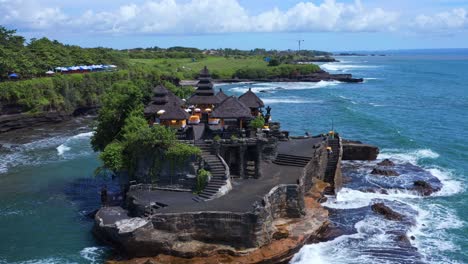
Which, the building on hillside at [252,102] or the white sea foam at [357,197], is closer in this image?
the white sea foam at [357,197]

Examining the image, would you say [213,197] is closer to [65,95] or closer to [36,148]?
[36,148]

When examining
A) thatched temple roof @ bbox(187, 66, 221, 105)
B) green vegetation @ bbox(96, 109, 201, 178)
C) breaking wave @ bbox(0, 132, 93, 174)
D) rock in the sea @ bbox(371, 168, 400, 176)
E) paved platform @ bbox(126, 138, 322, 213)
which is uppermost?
thatched temple roof @ bbox(187, 66, 221, 105)

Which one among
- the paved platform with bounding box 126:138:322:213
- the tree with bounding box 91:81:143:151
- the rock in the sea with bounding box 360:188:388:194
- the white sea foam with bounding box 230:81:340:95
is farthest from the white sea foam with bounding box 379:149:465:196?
the white sea foam with bounding box 230:81:340:95

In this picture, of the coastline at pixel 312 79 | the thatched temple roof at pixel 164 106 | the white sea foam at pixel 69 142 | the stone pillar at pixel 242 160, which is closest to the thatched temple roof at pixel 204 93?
the thatched temple roof at pixel 164 106

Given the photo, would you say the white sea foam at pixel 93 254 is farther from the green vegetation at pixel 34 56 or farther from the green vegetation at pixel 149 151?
the green vegetation at pixel 34 56

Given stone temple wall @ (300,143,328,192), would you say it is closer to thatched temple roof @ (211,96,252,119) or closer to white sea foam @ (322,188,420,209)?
white sea foam @ (322,188,420,209)

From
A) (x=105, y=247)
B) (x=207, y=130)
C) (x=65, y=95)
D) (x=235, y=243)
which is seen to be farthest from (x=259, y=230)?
(x=65, y=95)
